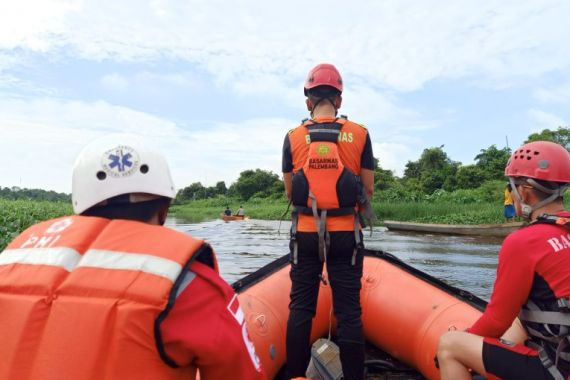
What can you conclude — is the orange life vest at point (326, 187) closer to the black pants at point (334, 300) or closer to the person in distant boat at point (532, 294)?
the black pants at point (334, 300)

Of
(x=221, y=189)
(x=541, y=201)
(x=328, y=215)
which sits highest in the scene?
(x=221, y=189)

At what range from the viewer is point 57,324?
47.1 inches

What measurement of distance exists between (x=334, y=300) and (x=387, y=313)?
103 cm

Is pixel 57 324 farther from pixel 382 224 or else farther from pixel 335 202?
pixel 382 224

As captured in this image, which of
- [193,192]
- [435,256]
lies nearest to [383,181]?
[435,256]

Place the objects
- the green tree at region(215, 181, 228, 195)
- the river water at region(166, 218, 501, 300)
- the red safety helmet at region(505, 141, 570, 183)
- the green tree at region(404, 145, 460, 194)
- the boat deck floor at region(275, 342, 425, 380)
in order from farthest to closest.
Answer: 1. the green tree at region(215, 181, 228, 195)
2. the green tree at region(404, 145, 460, 194)
3. the river water at region(166, 218, 501, 300)
4. the boat deck floor at region(275, 342, 425, 380)
5. the red safety helmet at region(505, 141, 570, 183)

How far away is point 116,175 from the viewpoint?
1418 mm

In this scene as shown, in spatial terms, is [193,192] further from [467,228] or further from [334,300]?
[334,300]

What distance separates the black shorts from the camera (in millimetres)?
2037

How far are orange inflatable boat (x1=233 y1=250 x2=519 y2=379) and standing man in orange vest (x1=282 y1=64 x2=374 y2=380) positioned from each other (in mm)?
485

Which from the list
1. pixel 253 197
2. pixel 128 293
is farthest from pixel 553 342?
pixel 253 197

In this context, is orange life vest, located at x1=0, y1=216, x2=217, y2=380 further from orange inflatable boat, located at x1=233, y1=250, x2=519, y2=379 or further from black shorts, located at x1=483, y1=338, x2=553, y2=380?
orange inflatable boat, located at x1=233, y1=250, x2=519, y2=379

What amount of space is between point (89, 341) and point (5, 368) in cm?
25

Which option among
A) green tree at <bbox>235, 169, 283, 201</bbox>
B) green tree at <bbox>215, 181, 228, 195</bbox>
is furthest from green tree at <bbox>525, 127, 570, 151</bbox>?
green tree at <bbox>215, 181, 228, 195</bbox>
